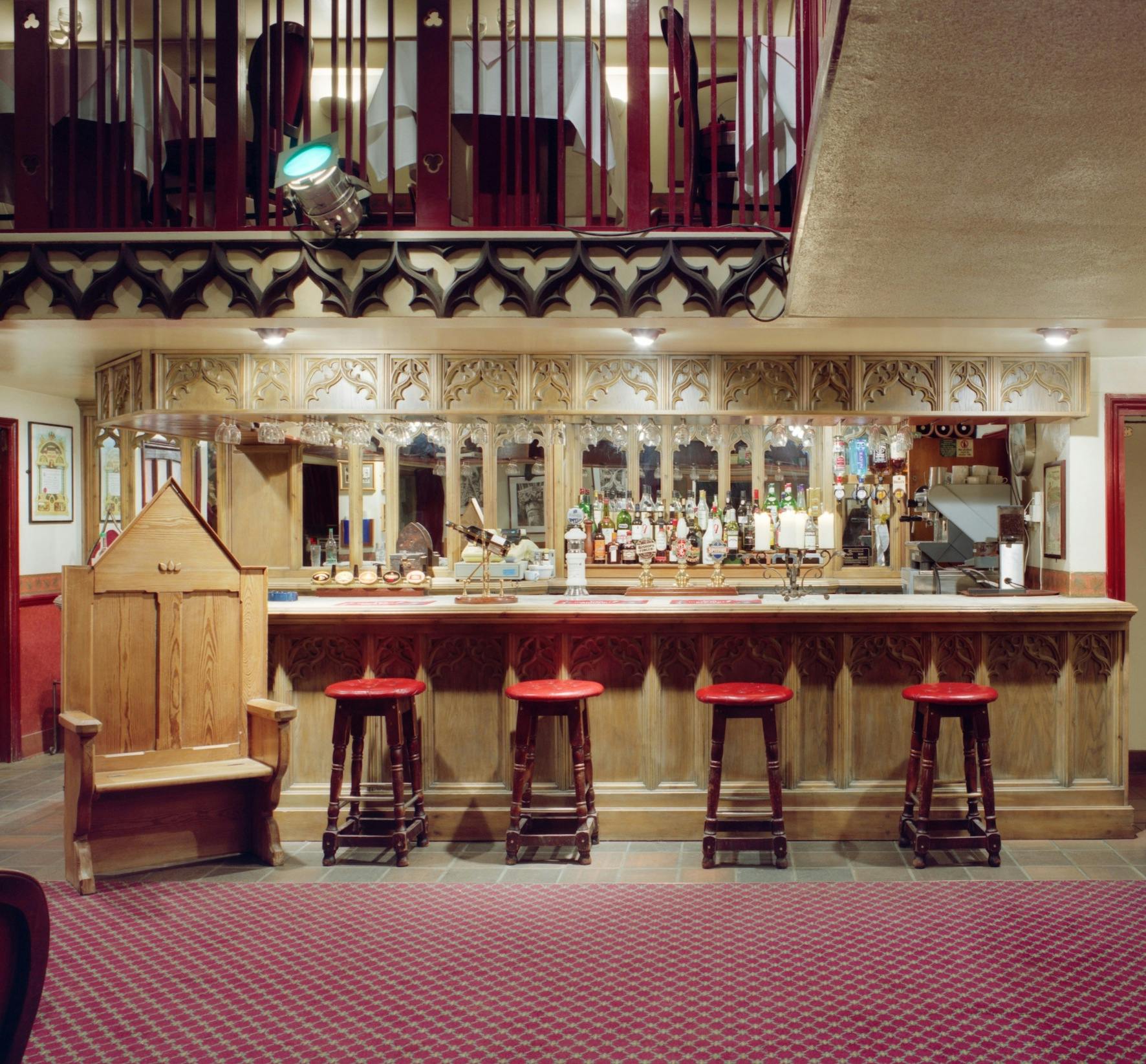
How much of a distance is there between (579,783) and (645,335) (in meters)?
2.13

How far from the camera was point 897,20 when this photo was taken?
156cm

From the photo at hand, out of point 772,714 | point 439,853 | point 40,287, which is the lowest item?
point 439,853

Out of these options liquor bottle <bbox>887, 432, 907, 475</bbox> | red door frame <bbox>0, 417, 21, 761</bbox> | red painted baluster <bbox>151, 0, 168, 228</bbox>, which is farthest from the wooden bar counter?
red door frame <bbox>0, 417, 21, 761</bbox>

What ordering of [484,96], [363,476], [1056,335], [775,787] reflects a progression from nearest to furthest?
[775,787]
[1056,335]
[484,96]
[363,476]

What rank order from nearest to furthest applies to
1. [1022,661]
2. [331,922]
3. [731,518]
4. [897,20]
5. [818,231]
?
[897,20] < [818,231] < [331,922] < [1022,661] < [731,518]

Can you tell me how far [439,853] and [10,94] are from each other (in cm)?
476

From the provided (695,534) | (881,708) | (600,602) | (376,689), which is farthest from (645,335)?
(695,534)

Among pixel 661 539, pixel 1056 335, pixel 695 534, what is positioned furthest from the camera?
pixel 695 534

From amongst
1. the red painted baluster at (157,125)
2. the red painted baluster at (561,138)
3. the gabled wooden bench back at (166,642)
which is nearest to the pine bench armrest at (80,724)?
the gabled wooden bench back at (166,642)

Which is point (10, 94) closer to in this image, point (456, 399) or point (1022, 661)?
point (456, 399)

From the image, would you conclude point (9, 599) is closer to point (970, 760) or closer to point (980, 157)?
point (970, 760)

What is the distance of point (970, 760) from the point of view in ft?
13.9

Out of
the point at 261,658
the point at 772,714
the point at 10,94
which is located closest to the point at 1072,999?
the point at 772,714

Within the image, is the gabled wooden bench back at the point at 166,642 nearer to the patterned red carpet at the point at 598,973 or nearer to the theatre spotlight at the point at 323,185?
the patterned red carpet at the point at 598,973
